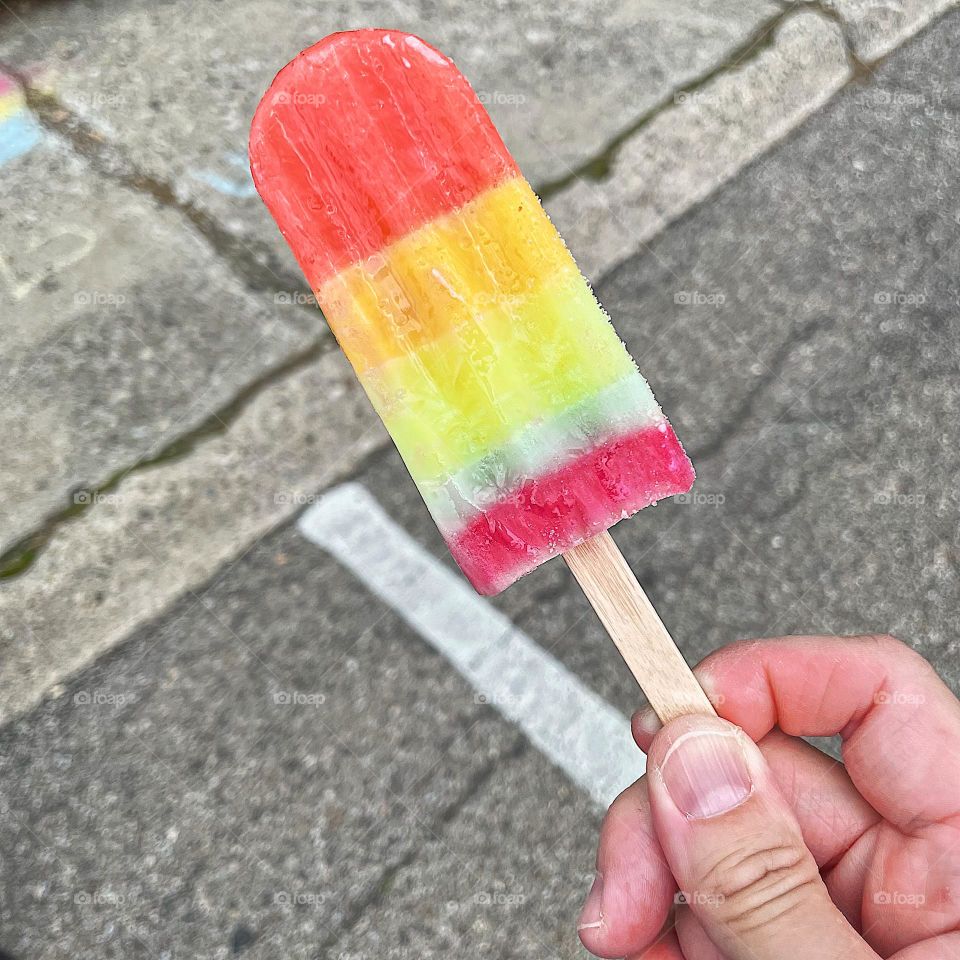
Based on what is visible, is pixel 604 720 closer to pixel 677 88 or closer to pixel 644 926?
pixel 644 926

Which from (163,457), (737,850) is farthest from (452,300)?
(163,457)

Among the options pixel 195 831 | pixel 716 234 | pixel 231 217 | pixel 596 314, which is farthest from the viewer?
pixel 716 234

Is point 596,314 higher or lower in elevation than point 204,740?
higher

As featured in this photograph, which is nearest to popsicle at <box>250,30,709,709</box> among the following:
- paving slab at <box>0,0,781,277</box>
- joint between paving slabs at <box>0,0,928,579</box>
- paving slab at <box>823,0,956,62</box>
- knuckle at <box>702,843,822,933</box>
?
knuckle at <box>702,843,822,933</box>

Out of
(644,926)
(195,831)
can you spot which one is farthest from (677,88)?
(195,831)

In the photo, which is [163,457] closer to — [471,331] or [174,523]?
[174,523]

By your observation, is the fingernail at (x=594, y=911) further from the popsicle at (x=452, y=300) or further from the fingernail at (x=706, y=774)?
the popsicle at (x=452, y=300)

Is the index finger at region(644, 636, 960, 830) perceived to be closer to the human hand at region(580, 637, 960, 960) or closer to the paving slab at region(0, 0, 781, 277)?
the human hand at region(580, 637, 960, 960)
